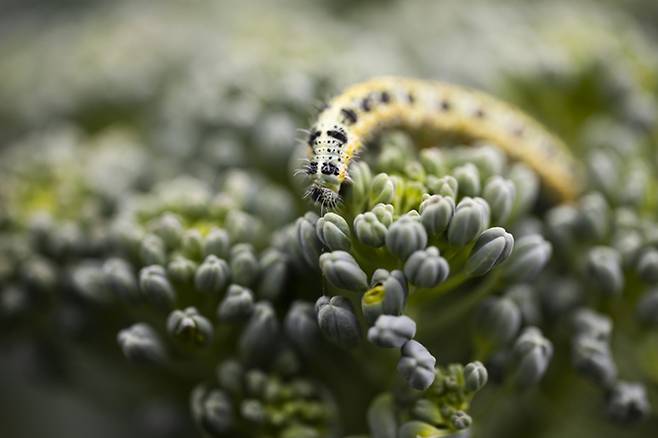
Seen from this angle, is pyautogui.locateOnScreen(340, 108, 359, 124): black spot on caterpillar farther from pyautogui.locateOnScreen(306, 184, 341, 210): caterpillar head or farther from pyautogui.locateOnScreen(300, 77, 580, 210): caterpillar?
pyautogui.locateOnScreen(306, 184, 341, 210): caterpillar head

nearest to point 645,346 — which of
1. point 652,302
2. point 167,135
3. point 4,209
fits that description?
point 652,302

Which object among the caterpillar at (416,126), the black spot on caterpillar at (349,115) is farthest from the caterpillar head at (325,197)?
the black spot on caterpillar at (349,115)

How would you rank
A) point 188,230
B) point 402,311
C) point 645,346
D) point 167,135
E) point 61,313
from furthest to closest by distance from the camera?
point 167,135 < point 61,313 < point 645,346 < point 188,230 < point 402,311

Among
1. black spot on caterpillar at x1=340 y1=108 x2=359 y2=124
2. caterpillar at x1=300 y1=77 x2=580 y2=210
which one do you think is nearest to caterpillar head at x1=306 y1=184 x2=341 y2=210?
caterpillar at x1=300 y1=77 x2=580 y2=210

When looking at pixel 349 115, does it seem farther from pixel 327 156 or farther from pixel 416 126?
pixel 416 126

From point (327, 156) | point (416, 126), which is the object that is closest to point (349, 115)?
point (327, 156)

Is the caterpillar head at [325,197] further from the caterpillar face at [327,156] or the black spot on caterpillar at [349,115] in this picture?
the black spot on caterpillar at [349,115]

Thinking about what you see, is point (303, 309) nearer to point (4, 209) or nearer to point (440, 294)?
point (440, 294)
